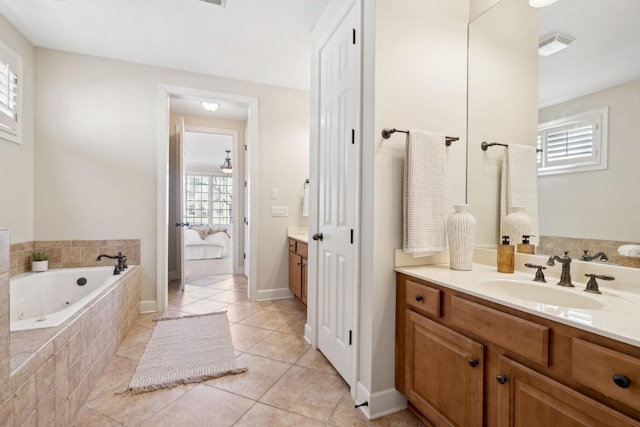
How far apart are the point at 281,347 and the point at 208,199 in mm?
7831

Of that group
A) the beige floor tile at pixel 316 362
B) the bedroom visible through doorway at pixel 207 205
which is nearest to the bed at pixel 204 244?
the bedroom visible through doorway at pixel 207 205

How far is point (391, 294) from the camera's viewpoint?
1530 millimetres

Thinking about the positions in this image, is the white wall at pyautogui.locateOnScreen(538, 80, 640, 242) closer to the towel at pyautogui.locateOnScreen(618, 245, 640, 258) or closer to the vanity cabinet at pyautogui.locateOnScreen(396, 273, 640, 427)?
the towel at pyautogui.locateOnScreen(618, 245, 640, 258)

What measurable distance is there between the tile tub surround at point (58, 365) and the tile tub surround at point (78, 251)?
2.95ft

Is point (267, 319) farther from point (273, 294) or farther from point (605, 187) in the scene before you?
point (605, 187)

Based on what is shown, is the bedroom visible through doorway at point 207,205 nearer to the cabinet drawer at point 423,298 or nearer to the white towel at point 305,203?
the white towel at point 305,203

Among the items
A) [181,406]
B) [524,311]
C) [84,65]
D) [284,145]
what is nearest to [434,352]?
[524,311]

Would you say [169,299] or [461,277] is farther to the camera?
[169,299]

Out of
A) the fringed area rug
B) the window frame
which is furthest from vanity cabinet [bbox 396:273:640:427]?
the window frame

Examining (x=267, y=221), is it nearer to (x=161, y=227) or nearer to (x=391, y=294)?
(x=161, y=227)

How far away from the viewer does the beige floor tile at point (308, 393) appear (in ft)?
5.08

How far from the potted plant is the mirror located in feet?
11.3

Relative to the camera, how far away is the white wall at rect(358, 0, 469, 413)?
4.91 ft

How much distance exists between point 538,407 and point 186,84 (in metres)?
3.63
